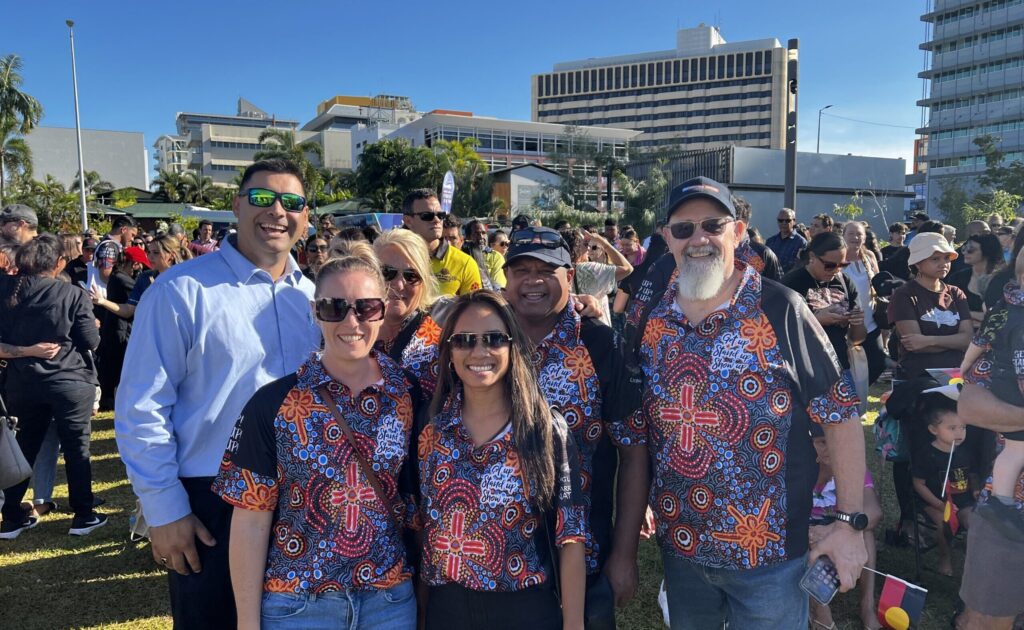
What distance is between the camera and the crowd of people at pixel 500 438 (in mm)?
1960

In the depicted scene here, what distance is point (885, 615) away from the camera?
2.34 m

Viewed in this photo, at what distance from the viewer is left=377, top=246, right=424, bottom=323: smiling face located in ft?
9.41

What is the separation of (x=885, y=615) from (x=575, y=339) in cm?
151

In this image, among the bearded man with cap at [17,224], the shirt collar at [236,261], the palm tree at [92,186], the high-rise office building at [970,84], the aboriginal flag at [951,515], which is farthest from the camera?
the high-rise office building at [970,84]

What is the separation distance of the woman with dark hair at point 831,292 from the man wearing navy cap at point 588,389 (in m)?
2.92

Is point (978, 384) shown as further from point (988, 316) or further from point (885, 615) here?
point (885, 615)

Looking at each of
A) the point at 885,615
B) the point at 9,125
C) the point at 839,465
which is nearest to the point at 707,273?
the point at 839,465

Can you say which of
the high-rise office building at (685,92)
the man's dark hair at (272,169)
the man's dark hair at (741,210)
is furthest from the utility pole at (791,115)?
the high-rise office building at (685,92)

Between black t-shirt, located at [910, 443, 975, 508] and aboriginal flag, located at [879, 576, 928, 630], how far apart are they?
1835mm

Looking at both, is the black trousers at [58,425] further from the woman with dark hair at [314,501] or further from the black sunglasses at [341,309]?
the black sunglasses at [341,309]

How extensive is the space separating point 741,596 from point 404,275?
6.07 ft

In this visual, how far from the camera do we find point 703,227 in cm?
234

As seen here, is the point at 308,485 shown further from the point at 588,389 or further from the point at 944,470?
the point at 944,470

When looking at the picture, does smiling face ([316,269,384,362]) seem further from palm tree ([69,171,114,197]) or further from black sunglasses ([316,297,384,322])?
palm tree ([69,171,114,197])
